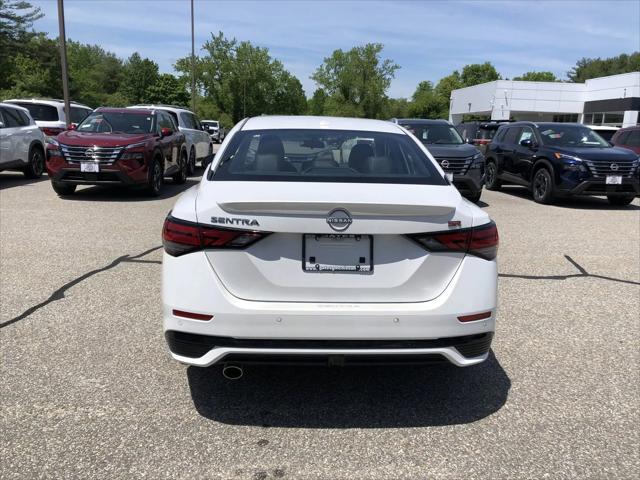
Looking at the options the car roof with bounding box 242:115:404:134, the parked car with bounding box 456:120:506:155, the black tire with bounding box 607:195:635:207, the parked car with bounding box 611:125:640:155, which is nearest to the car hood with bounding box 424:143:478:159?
the black tire with bounding box 607:195:635:207

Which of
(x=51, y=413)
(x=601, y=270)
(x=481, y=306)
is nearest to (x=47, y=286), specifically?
(x=51, y=413)

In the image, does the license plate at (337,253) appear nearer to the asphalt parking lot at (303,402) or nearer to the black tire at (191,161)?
the asphalt parking lot at (303,402)

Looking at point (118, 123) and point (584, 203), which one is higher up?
point (118, 123)

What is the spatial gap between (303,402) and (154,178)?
9.20 meters

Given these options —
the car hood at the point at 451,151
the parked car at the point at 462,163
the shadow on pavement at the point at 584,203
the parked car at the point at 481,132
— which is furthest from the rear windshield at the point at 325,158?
the parked car at the point at 481,132

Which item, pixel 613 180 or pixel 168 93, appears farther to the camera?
pixel 168 93

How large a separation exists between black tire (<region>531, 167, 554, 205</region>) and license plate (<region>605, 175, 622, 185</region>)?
1.07 meters

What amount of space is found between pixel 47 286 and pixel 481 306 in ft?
13.7

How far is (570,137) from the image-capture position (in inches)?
508

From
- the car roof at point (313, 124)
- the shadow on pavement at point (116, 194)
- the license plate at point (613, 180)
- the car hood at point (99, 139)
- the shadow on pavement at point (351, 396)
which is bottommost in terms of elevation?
the shadow on pavement at point (351, 396)

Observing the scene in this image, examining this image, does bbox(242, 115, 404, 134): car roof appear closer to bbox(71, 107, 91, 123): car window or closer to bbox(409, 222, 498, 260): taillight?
bbox(409, 222, 498, 260): taillight

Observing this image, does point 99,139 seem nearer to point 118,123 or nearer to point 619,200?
point 118,123

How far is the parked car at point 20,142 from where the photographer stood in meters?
12.9

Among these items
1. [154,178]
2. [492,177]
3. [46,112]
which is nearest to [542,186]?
[492,177]
